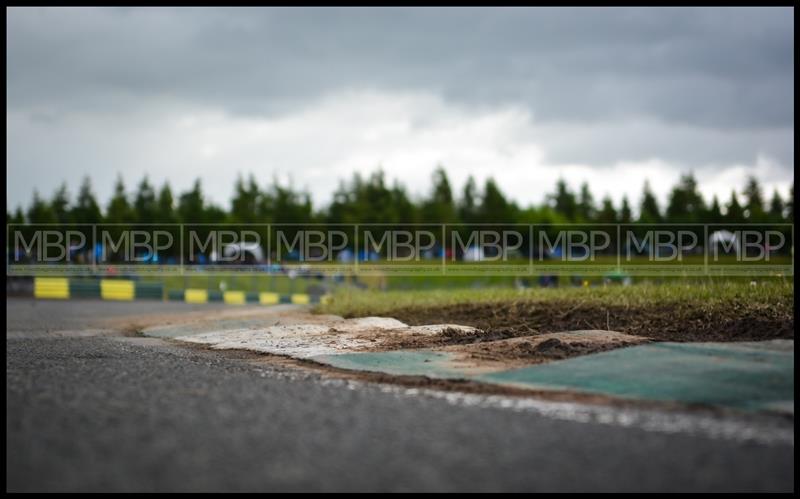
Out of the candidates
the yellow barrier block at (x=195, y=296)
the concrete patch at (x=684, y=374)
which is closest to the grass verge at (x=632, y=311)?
the concrete patch at (x=684, y=374)

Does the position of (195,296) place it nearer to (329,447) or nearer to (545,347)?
(545,347)

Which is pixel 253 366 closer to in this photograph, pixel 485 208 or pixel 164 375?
pixel 164 375

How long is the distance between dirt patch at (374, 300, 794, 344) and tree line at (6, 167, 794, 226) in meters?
49.9

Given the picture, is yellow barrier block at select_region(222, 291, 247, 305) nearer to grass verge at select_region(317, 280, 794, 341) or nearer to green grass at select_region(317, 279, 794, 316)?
green grass at select_region(317, 279, 794, 316)

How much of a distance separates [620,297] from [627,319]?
5.68ft

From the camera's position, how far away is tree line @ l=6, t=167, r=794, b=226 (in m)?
65.4

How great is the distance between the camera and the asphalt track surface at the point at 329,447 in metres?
4.16

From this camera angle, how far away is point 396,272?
43.5 m

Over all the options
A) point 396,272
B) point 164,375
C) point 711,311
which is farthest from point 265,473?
point 396,272

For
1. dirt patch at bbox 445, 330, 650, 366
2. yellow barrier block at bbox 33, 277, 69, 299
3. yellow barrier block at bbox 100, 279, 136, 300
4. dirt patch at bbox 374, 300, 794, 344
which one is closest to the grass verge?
dirt patch at bbox 374, 300, 794, 344

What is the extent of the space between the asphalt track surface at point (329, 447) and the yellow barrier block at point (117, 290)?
31003 millimetres

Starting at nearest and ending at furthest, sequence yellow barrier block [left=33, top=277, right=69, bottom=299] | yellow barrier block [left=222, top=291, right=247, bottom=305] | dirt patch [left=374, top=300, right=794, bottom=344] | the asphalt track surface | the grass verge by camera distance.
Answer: the asphalt track surface, dirt patch [left=374, top=300, right=794, bottom=344], the grass verge, yellow barrier block [left=222, top=291, right=247, bottom=305], yellow barrier block [left=33, top=277, right=69, bottom=299]

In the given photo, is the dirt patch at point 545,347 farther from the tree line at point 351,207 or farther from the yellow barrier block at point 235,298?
the tree line at point 351,207

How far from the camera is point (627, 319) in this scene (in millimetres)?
11742
